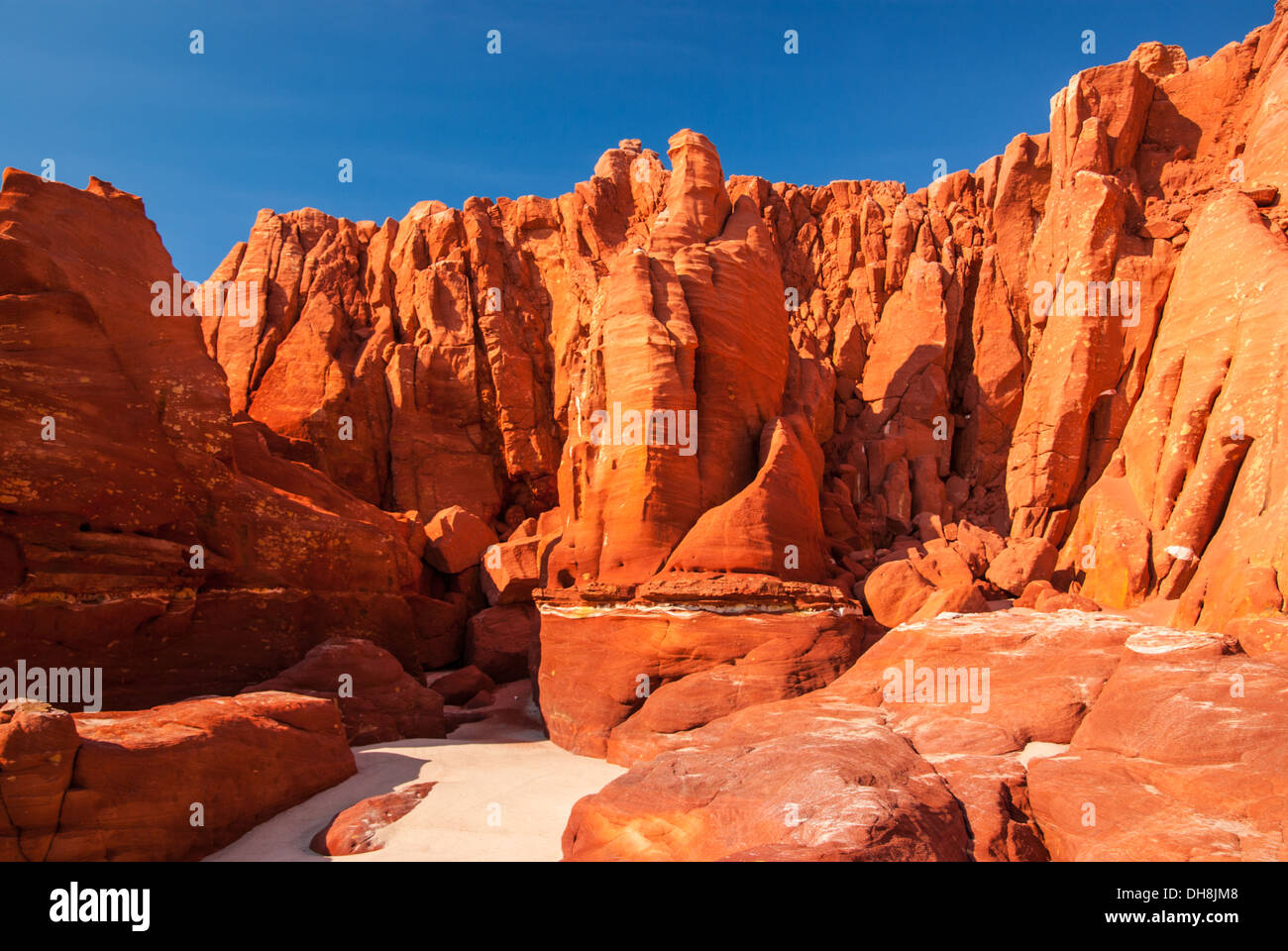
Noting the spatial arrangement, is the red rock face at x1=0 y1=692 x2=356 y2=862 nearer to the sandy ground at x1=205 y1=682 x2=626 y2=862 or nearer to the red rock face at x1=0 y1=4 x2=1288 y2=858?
the red rock face at x1=0 y1=4 x2=1288 y2=858

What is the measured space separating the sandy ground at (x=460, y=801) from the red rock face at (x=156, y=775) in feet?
1.12

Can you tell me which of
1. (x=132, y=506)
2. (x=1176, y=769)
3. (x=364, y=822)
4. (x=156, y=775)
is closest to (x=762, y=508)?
(x=1176, y=769)

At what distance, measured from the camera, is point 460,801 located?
31.8 ft

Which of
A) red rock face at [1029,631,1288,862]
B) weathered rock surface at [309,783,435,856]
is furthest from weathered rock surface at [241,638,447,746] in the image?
red rock face at [1029,631,1288,862]

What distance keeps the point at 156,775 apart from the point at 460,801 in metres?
3.28

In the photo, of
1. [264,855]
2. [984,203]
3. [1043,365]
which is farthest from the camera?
[984,203]

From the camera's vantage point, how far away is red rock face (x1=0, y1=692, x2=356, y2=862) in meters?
7.30

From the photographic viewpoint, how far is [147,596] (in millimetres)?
13141

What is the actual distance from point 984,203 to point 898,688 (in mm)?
22136

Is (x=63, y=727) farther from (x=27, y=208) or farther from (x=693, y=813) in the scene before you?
(x=27, y=208)

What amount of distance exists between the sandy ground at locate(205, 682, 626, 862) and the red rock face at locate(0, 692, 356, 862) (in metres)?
0.34

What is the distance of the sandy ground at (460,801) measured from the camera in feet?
27.4

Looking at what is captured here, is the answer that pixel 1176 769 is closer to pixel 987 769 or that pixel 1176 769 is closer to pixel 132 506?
pixel 987 769
